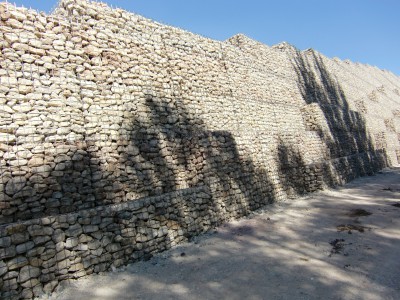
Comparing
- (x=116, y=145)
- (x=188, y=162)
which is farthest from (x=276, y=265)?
(x=116, y=145)

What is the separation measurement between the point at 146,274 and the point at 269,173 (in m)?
7.00

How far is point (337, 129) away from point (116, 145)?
15.5 meters

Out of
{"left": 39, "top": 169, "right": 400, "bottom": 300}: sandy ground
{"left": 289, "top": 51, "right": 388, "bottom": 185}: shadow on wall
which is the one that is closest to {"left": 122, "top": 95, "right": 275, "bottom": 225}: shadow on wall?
{"left": 39, "top": 169, "right": 400, "bottom": 300}: sandy ground

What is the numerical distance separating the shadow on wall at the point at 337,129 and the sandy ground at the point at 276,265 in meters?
6.45

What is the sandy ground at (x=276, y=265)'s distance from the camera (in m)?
4.90

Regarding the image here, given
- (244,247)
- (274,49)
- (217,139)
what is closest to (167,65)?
(217,139)

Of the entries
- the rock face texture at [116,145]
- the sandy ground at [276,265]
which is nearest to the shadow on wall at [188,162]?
the rock face texture at [116,145]

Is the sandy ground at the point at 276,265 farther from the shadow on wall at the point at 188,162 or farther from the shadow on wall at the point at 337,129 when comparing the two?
the shadow on wall at the point at 337,129

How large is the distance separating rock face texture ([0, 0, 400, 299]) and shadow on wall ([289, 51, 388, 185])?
242cm

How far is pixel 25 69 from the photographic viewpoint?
612 centimetres

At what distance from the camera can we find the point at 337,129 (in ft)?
58.8

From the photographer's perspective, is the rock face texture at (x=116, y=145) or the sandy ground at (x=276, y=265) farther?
the rock face texture at (x=116, y=145)

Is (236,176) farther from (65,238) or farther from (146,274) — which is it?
(65,238)

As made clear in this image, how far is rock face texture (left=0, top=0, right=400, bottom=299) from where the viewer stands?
213 inches
